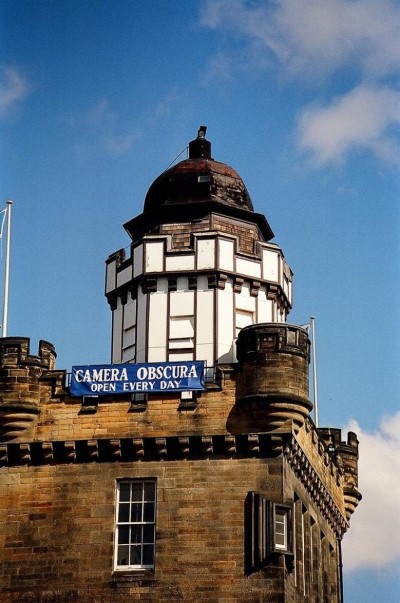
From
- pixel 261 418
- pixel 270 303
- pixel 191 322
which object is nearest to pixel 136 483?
pixel 261 418

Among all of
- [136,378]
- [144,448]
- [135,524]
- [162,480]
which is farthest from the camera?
[136,378]

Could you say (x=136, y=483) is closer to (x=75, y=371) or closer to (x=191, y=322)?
(x=75, y=371)

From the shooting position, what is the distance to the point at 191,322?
4459 centimetres

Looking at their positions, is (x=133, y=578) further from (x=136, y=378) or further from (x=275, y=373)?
(x=275, y=373)

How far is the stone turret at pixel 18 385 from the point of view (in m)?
38.9

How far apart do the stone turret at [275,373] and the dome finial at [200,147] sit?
12902mm

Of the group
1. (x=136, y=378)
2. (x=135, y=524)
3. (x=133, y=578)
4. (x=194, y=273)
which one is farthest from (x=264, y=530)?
(x=194, y=273)

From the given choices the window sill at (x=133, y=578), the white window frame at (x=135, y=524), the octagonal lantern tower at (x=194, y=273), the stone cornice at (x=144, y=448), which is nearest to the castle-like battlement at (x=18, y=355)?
the stone cornice at (x=144, y=448)

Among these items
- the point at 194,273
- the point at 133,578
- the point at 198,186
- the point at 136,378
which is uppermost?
the point at 198,186

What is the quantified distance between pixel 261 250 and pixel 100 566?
580 inches

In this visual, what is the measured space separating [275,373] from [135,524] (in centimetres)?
615

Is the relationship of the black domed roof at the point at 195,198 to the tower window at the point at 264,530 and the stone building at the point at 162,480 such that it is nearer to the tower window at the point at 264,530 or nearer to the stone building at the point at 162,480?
the stone building at the point at 162,480

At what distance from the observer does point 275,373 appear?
125 feet

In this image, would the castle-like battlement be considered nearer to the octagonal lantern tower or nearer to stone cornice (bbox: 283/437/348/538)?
the octagonal lantern tower
